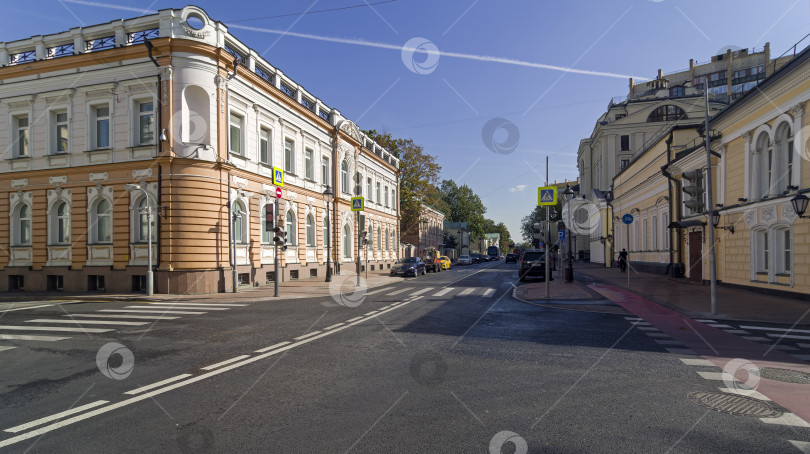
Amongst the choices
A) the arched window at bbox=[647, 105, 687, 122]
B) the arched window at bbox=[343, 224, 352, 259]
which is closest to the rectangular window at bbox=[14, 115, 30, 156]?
the arched window at bbox=[343, 224, 352, 259]

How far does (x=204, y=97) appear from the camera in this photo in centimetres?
1939

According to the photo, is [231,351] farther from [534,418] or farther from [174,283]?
[174,283]

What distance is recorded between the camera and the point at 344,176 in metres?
34.3

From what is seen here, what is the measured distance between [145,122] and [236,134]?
3833 mm

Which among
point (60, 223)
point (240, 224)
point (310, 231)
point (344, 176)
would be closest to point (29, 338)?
point (240, 224)

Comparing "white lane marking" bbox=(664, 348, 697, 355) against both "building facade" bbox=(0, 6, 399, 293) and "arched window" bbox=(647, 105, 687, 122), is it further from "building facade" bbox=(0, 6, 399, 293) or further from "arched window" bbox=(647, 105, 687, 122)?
"arched window" bbox=(647, 105, 687, 122)

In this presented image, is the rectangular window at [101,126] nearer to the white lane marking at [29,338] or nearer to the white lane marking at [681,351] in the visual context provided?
the white lane marking at [29,338]

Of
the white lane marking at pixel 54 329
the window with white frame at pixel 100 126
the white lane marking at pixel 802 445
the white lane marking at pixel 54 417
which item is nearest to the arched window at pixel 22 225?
the window with white frame at pixel 100 126

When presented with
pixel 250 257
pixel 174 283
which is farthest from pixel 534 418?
pixel 250 257

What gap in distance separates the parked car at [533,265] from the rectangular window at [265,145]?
1598 centimetres

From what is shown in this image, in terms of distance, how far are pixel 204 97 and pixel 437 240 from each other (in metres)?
62.5

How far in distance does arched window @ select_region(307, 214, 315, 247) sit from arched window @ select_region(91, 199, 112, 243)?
36.3ft

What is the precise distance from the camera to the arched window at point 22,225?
72.0 ft

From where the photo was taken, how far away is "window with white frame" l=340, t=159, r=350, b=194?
3342cm
